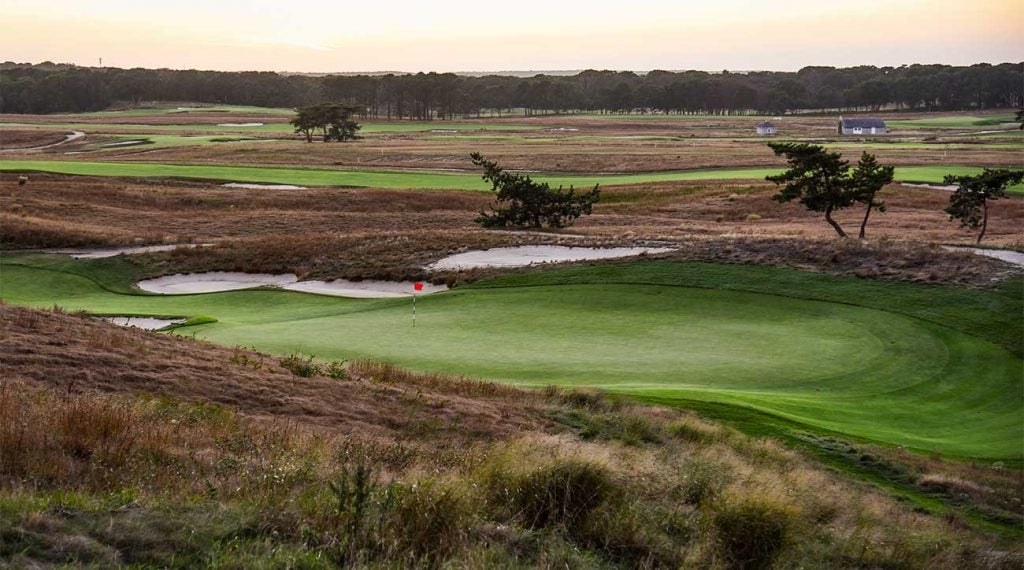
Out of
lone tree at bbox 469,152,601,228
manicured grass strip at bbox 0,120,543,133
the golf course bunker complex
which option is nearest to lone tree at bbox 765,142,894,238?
lone tree at bbox 469,152,601,228

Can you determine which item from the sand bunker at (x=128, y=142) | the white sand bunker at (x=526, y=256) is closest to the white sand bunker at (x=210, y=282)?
the white sand bunker at (x=526, y=256)

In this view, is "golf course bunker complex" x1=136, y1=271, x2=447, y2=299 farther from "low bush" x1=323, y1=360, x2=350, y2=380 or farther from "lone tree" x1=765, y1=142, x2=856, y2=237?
"lone tree" x1=765, y1=142, x2=856, y2=237

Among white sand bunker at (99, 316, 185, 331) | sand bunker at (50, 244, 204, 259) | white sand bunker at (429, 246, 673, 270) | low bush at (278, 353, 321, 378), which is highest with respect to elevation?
low bush at (278, 353, 321, 378)

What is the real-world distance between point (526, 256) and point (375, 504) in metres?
29.0

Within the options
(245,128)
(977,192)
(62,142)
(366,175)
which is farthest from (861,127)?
(62,142)

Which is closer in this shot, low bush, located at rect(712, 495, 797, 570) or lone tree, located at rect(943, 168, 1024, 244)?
low bush, located at rect(712, 495, 797, 570)

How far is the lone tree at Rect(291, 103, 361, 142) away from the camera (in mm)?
122750

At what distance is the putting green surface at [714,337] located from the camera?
16977 millimetres

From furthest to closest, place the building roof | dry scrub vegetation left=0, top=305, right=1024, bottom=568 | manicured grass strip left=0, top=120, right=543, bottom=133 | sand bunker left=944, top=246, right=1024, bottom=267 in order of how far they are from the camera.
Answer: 1. the building roof
2. manicured grass strip left=0, top=120, right=543, bottom=133
3. sand bunker left=944, top=246, right=1024, bottom=267
4. dry scrub vegetation left=0, top=305, right=1024, bottom=568

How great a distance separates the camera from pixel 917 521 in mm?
11859

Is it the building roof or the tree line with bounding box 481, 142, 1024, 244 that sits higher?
the building roof

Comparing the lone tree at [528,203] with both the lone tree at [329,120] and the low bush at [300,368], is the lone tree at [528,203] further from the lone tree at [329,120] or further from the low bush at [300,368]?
the lone tree at [329,120]

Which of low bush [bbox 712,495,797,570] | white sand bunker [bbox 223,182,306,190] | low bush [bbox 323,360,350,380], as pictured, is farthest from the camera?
white sand bunker [bbox 223,182,306,190]

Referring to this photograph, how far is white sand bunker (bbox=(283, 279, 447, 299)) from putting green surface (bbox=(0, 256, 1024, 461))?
152 centimetres
